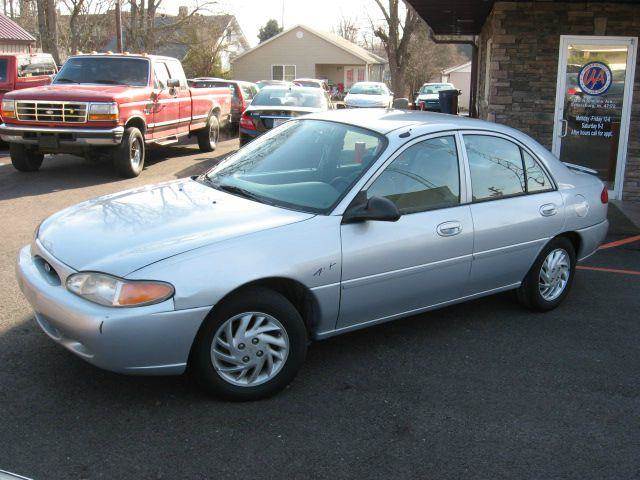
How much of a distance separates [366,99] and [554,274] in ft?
76.0

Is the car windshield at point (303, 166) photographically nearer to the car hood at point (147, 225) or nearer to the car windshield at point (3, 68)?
the car hood at point (147, 225)

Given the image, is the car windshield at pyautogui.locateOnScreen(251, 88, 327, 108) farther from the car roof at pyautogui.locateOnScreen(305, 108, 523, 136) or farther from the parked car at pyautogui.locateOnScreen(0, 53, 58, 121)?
the car roof at pyautogui.locateOnScreen(305, 108, 523, 136)

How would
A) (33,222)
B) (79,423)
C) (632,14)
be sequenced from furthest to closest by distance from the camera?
(632,14) < (33,222) < (79,423)

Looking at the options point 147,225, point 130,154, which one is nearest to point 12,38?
point 130,154

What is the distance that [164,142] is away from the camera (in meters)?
12.7

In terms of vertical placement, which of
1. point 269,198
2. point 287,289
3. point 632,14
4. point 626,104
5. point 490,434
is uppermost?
point 632,14

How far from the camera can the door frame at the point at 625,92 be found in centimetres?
984

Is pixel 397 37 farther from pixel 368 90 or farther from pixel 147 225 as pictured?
pixel 147 225

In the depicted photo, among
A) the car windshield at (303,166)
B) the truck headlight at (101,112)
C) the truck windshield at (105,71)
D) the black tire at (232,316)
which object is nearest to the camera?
the black tire at (232,316)

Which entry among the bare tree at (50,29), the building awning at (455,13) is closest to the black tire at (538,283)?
the building awning at (455,13)

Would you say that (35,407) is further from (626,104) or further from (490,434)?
(626,104)

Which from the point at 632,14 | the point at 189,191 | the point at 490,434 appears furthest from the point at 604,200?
the point at 632,14

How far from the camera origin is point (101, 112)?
34.6 feet

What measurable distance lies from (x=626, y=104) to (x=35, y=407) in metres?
9.22
